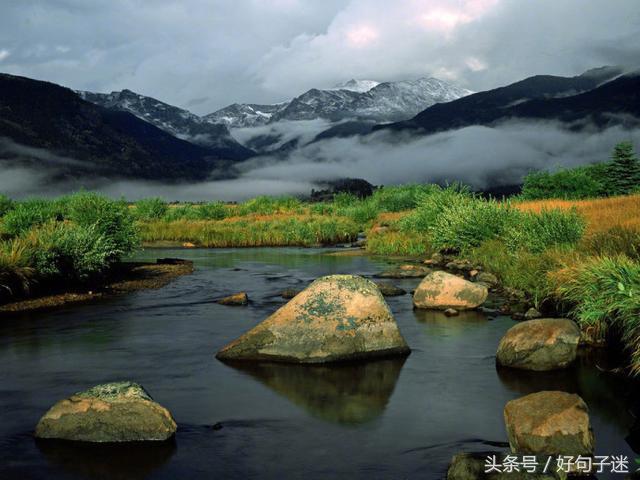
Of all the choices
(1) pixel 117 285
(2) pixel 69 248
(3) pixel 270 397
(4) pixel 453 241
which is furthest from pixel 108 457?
(4) pixel 453 241

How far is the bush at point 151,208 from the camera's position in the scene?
66.2m

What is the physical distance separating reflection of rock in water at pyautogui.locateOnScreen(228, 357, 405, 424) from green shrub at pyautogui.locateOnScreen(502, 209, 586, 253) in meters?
11.7

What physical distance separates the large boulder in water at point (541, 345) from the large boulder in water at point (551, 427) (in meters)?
4.25

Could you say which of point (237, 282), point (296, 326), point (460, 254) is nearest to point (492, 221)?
point (460, 254)

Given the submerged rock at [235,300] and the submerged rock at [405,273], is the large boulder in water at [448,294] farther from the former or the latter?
the submerged rock at [405,273]

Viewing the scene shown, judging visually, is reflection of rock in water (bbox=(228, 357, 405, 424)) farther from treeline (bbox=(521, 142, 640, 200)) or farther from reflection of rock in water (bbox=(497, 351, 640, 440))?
treeline (bbox=(521, 142, 640, 200))

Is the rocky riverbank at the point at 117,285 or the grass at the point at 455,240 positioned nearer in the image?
the grass at the point at 455,240

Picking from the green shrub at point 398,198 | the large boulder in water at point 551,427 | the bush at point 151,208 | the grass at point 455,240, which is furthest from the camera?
the bush at point 151,208

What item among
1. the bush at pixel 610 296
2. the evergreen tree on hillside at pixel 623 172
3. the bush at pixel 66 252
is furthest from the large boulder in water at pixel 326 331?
the evergreen tree on hillside at pixel 623 172

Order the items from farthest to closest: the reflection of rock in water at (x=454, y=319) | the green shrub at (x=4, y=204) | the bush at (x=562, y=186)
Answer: the bush at (x=562, y=186), the green shrub at (x=4, y=204), the reflection of rock in water at (x=454, y=319)

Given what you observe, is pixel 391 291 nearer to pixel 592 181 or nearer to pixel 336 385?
pixel 336 385

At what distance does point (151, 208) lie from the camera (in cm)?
6712

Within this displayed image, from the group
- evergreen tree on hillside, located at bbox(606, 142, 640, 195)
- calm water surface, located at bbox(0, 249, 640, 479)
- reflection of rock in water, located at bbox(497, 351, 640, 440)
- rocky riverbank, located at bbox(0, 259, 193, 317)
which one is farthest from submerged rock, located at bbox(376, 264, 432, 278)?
evergreen tree on hillside, located at bbox(606, 142, 640, 195)

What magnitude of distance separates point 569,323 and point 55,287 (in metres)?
17.8
